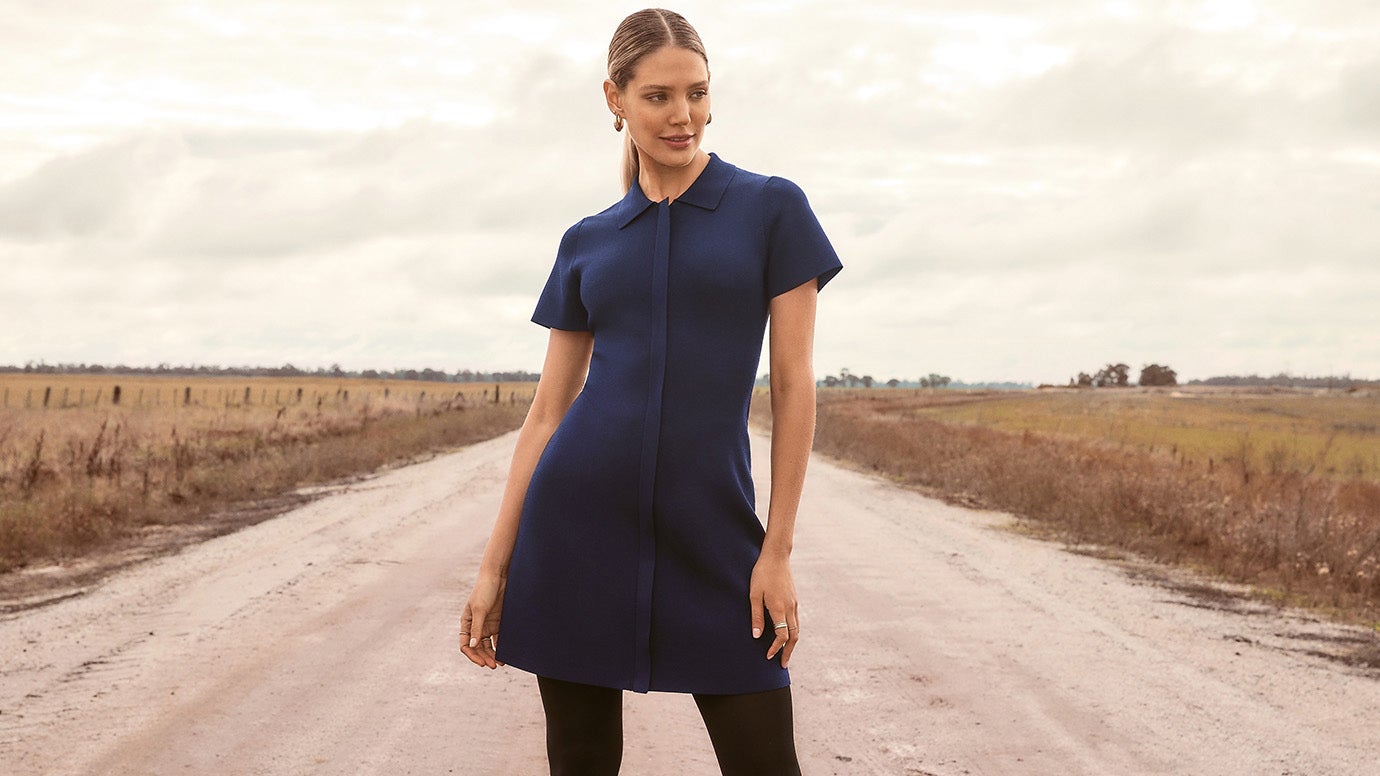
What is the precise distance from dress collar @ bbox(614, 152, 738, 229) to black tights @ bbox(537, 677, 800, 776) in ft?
2.43

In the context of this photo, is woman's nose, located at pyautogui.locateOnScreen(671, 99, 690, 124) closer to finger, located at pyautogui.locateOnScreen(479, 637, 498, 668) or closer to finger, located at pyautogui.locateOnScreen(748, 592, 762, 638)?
finger, located at pyautogui.locateOnScreen(748, 592, 762, 638)

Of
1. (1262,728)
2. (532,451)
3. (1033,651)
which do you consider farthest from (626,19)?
(1033,651)

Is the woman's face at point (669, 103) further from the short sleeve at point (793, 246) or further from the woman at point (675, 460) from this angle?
the short sleeve at point (793, 246)

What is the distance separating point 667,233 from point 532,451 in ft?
1.40

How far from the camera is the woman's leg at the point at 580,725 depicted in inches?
71.1

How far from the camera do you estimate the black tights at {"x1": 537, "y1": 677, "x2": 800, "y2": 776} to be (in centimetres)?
167

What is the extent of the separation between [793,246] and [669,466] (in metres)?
0.38

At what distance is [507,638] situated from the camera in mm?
1812

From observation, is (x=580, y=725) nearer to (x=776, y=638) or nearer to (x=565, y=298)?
(x=776, y=638)

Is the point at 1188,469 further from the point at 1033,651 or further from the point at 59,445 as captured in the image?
the point at 59,445

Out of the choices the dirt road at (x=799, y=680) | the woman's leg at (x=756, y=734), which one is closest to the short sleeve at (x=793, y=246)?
the woman's leg at (x=756, y=734)

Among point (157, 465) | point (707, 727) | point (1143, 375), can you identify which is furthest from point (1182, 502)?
point (1143, 375)

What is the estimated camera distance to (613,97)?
1847 millimetres

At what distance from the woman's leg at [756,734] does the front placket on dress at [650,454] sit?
0.13 meters
